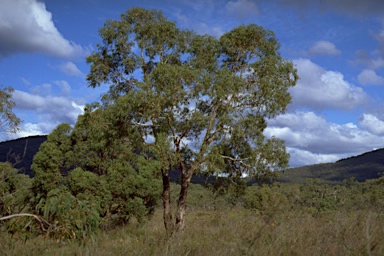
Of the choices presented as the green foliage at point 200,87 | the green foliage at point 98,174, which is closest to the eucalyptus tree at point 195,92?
the green foliage at point 200,87

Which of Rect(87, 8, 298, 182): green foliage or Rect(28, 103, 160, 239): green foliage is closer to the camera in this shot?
Rect(87, 8, 298, 182): green foliage

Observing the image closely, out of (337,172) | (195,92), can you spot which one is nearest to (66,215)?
(195,92)

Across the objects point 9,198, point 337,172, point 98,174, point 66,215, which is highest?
point 337,172

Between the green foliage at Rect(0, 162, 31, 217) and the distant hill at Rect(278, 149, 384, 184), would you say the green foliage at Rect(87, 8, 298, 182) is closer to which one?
the green foliage at Rect(0, 162, 31, 217)

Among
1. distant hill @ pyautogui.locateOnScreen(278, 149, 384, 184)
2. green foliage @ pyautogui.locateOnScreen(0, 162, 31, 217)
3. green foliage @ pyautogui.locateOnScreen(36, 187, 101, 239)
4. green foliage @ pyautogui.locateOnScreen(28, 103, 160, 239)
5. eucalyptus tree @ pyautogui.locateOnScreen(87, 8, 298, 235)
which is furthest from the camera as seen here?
distant hill @ pyautogui.locateOnScreen(278, 149, 384, 184)

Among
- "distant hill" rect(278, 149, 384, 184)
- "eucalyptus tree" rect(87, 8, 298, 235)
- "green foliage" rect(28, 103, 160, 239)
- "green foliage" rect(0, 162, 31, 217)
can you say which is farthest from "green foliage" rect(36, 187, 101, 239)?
"distant hill" rect(278, 149, 384, 184)

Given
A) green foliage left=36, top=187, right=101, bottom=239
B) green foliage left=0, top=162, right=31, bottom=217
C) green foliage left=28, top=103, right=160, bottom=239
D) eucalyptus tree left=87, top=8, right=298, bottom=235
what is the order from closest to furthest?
green foliage left=36, top=187, right=101, bottom=239 < green foliage left=0, top=162, right=31, bottom=217 < eucalyptus tree left=87, top=8, right=298, bottom=235 < green foliage left=28, top=103, right=160, bottom=239

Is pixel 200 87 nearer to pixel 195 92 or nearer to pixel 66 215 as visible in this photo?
pixel 195 92

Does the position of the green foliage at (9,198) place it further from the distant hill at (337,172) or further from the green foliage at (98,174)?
the distant hill at (337,172)

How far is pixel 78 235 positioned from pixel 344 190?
85235 millimetres

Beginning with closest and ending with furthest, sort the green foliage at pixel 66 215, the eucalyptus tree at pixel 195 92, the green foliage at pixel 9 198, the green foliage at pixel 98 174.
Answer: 1. the green foliage at pixel 66 215
2. the green foliage at pixel 9 198
3. the eucalyptus tree at pixel 195 92
4. the green foliage at pixel 98 174

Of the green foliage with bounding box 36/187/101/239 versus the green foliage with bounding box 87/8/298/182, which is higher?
the green foliage with bounding box 87/8/298/182

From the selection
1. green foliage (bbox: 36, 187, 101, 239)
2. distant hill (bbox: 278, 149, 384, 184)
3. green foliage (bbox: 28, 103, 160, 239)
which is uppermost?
distant hill (bbox: 278, 149, 384, 184)

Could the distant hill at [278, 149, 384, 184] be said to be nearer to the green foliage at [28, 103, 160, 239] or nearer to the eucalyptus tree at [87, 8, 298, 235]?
the green foliage at [28, 103, 160, 239]
